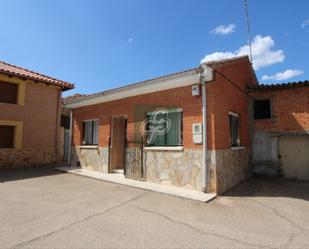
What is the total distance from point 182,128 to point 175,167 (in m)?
1.36

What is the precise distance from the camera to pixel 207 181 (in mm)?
6840

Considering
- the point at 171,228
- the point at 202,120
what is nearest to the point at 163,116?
the point at 202,120

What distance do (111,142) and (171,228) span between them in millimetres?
6362

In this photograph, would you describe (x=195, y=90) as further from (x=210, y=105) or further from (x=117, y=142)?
(x=117, y=142)

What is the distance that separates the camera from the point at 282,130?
10297 mm

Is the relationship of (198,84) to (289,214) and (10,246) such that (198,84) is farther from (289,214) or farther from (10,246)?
(10,246)

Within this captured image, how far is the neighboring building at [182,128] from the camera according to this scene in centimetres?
698

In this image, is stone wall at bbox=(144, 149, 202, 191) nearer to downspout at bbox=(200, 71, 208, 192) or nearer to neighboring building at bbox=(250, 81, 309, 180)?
downspout at bbox=(200, 71, 208, 192)

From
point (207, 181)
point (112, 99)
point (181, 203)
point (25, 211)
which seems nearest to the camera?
point (25, 211)

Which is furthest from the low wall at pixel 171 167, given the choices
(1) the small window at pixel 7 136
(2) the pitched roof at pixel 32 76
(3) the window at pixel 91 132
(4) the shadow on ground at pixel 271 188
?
(2) the pitched roof at pixel 32 76

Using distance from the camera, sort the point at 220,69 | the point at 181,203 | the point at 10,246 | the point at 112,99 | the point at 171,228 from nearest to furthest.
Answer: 1. the point at 10,246
2. the point at 171,228
3. the point at 181,203
4. the point at 220,69
5. the point at 112,99

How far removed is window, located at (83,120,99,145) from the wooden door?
121 cm

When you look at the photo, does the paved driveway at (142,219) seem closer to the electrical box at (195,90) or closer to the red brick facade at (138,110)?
the red brick facade at (138,110)

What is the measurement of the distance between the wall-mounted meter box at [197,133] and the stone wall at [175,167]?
33cm
